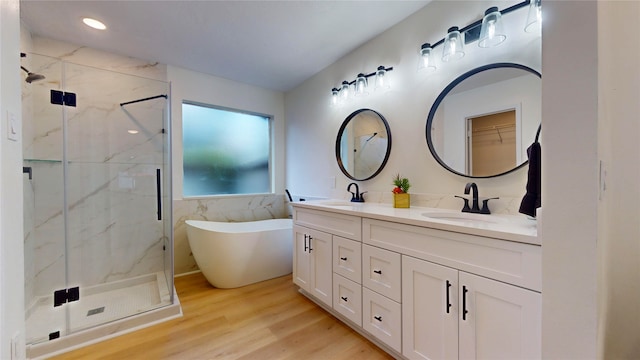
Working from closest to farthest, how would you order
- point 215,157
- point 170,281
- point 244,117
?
point 170,281
point 215,157
point 244,117

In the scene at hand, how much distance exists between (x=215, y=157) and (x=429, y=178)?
2627mm

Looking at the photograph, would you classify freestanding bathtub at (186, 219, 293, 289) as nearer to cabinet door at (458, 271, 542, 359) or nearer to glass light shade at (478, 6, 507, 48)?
cabinet door at (458, 271, 542, 359)

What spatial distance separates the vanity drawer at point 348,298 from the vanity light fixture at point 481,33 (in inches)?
67.4

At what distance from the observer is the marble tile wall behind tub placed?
2.93 m

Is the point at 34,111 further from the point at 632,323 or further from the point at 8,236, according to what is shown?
the point at 632,323

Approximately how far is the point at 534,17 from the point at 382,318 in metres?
1.95

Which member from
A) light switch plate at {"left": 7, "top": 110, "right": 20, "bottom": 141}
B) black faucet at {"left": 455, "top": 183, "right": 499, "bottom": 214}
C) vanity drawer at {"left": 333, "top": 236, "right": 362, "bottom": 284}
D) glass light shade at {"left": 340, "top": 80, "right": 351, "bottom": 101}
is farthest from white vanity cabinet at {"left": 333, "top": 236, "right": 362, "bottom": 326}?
light switch plate at {"left": 7, "top": 110, "right": 20, "bottom": 141}

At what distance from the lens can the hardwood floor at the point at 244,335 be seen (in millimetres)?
1594

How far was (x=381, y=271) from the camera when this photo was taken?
1.57 meters

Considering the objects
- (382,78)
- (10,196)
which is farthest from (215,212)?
(382,78)

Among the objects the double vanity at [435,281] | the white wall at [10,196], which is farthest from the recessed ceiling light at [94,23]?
the double vanity at [435,281]

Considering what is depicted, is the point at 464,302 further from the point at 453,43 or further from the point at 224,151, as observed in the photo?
the point at 224,151

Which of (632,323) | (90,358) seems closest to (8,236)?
(90,358)

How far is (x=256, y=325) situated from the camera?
1.90 m
